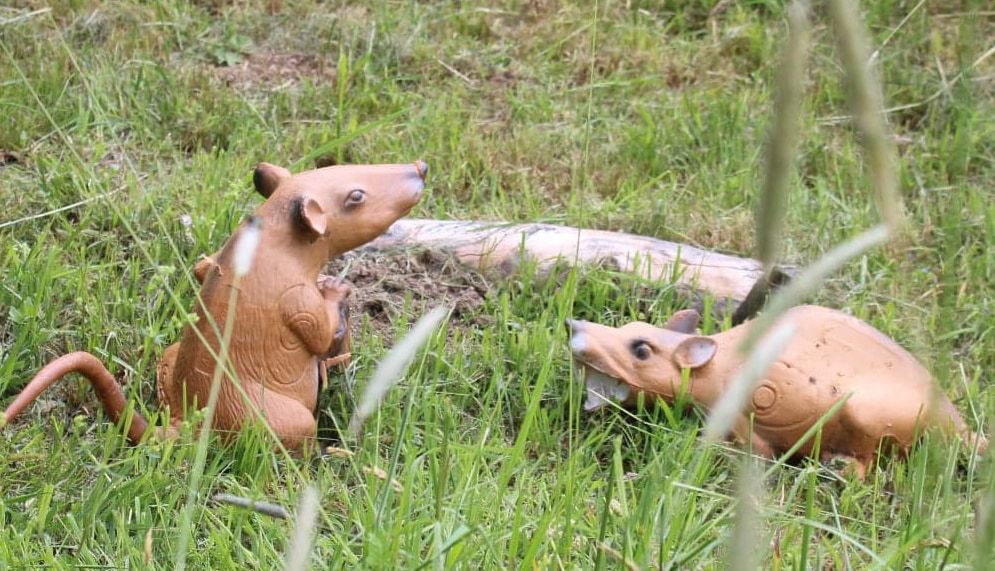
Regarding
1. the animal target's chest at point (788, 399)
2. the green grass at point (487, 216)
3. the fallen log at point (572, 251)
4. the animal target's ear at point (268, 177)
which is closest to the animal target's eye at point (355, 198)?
the animal target's ear at point (268, 177)

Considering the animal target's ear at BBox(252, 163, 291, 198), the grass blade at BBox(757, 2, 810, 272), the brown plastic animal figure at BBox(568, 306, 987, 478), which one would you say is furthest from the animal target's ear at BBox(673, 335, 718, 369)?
the grass blade at BBox(757, 2, 810, 272)

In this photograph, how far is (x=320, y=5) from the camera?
462cm

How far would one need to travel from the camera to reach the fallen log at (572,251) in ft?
10.6

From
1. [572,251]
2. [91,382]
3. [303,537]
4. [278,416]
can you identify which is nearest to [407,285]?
[572,251]

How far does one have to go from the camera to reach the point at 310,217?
2.47 m

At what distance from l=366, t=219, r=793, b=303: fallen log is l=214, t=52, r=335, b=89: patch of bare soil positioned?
1098mm

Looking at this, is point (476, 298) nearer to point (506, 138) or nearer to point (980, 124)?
point (506, 138)

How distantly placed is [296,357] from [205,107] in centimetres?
167

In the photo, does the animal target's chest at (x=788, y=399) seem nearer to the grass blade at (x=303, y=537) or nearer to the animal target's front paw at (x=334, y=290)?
the animal target's front paw at (x=334, y=290)

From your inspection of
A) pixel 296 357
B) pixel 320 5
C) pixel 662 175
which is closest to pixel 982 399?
pixel 662 175

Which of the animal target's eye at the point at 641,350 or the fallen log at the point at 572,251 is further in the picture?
the fallen log at the point at 572,251

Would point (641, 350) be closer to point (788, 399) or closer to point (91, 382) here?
point (788, 399)

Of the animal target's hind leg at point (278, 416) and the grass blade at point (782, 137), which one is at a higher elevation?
the grass blade at point (782, 137)

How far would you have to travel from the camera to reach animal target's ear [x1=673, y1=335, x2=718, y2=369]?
265 cm
